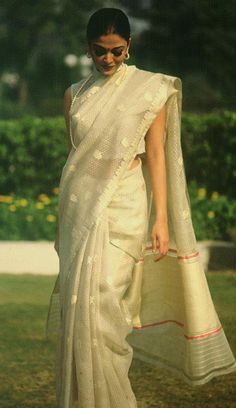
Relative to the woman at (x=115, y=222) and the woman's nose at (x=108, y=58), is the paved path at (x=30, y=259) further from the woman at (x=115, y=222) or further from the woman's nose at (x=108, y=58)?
the woman's nose at (x=108, y=58)

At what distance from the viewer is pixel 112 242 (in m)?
4.24

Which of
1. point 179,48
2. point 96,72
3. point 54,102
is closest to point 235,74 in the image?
point 179,48

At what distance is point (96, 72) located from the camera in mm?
4348

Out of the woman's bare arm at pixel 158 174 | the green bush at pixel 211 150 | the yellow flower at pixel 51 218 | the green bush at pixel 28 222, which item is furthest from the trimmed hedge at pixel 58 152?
the woman's bare arm at pixel 158 174

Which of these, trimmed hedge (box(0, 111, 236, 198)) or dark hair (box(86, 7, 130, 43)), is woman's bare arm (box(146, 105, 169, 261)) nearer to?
dark hair (box(86, 7, 130, 43))

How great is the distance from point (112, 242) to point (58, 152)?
7.88m

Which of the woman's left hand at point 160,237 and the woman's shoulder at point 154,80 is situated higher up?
the woman's shoulder at point 154,80

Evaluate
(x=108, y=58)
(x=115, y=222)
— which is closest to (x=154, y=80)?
(x=108, y=58)

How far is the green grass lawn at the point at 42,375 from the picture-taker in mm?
5078

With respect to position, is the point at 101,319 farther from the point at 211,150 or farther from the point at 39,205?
the point at 211,150

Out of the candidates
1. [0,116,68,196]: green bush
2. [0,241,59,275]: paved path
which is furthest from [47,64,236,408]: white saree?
[0,116,68,196]: green bush

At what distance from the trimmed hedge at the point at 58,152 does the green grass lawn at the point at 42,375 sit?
3.83 m

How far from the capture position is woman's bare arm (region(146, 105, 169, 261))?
4.32 m

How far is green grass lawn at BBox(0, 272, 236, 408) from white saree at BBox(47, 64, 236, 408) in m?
0.60
